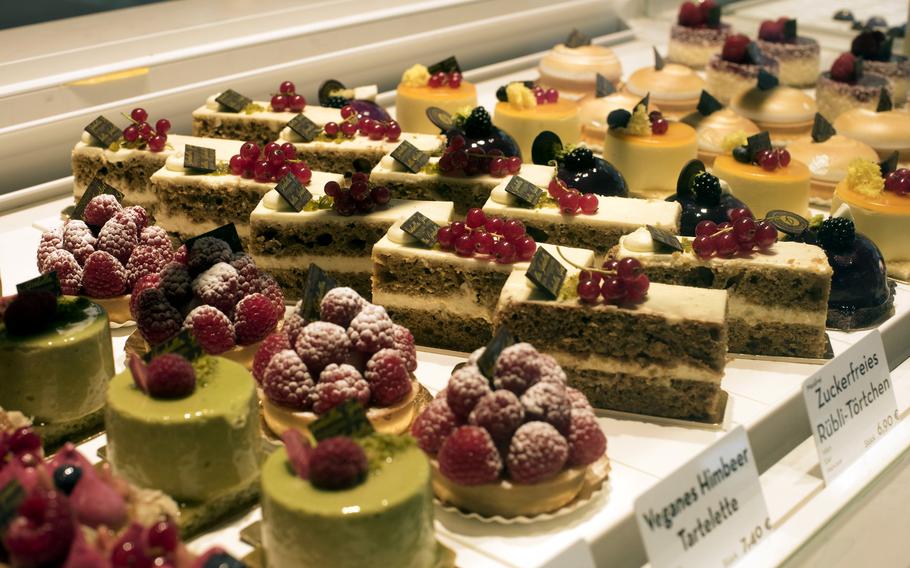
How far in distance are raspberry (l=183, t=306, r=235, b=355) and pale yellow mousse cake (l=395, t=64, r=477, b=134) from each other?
2.23 m

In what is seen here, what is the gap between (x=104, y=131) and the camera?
14.3ft

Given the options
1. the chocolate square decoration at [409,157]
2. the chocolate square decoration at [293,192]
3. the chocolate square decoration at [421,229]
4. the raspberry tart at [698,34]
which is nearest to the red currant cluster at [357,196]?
the chocolate square decoration at [293,192]

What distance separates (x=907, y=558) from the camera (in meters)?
3.02

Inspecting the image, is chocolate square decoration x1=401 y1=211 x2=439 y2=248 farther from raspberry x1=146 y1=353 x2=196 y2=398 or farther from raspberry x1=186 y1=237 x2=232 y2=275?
raspberry x1=146 y1=353 x2=196 y2=398

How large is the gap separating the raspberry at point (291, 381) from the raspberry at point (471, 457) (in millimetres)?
417

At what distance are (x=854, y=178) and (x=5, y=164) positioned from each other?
10.4ft

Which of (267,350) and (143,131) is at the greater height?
(143,131)

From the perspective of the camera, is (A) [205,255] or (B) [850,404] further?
(A) [205,255]

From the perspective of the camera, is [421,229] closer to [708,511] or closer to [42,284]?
[42,284]

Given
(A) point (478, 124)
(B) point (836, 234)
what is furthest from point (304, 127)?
(B) point (836, 234)

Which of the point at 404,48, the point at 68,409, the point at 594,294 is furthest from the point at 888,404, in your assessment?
the point at 404,48

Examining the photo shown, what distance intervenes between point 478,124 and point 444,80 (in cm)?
94

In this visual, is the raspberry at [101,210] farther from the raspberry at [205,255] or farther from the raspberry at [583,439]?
the raspberry at [583,439]

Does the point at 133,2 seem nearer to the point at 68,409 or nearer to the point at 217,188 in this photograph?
the point at 217,188
